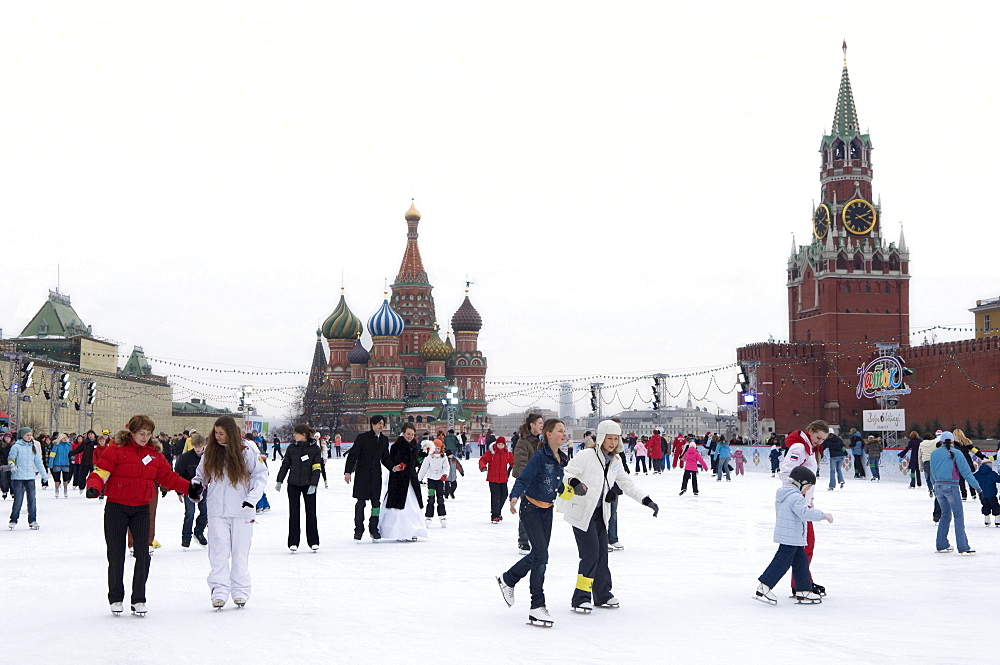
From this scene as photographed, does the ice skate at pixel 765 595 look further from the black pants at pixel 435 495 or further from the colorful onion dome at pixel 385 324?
the colorful onion dome at pixel 385 324

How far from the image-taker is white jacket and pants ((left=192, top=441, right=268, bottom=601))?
7285 mm

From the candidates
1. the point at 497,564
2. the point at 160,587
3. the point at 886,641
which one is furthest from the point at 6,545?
the point at 886,641

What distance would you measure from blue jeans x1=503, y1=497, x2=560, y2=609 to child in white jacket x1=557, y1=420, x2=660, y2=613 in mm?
162

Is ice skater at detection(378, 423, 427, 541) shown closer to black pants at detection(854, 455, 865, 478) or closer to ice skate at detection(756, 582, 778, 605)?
ice skate at detection(756, 582, 778, 605)

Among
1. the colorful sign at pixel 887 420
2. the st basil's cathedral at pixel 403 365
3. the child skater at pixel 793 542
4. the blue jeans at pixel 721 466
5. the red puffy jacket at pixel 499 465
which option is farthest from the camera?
the st basil's cathedral at pixel 403 365

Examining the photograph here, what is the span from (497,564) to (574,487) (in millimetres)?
2973

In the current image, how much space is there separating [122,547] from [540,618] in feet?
8.76

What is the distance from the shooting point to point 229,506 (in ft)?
24.1

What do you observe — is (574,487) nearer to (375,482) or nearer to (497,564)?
(497,564)

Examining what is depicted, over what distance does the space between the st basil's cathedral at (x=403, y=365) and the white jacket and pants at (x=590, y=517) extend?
77760 mm

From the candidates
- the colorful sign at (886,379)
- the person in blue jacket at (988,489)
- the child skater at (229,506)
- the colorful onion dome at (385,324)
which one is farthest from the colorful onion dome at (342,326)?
the child skater at (229,506)

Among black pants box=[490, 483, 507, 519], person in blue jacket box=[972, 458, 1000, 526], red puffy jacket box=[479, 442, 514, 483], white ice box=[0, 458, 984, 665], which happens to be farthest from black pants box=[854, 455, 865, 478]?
red puffy jacket box=[479, 442, 514, 483]

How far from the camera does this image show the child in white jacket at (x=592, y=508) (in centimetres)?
711

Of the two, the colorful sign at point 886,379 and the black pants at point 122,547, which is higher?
the colorful sign at point 886,379
